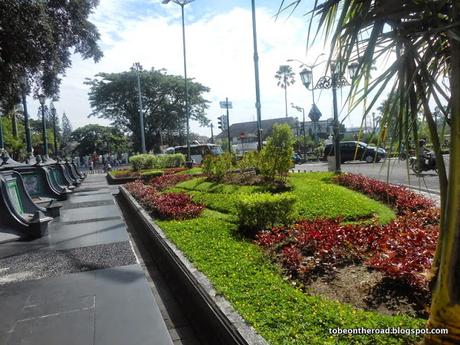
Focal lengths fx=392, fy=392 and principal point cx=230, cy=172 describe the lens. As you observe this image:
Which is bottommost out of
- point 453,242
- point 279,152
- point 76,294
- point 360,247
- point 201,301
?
point 76,294

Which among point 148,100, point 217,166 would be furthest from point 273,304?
point 148,100

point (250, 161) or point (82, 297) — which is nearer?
point (82, 297)

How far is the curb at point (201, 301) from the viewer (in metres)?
2.84

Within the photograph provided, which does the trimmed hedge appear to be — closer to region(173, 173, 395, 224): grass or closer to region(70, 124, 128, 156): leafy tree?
region(173, 173, 395, 224): grass

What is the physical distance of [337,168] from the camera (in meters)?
13.3

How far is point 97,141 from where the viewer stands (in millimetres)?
68500

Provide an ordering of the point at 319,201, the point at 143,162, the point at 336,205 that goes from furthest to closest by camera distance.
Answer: the point at 143,162, the point at 319,201, the point at 336,205

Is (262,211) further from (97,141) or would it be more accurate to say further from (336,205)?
(97,141)

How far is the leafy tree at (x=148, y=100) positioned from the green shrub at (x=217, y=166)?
1349 inches

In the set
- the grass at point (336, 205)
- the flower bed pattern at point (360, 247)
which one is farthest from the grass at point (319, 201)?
the flower bed pattern at point (360, 247)

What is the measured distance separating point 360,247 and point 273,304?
5.67 ft

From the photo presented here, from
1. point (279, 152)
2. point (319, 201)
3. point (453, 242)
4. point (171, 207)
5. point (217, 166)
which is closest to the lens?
point (453, 242)

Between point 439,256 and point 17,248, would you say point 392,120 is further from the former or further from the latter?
point 17,248

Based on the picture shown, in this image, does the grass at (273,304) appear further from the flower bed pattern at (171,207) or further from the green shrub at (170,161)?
the green shrub at (170,161)
